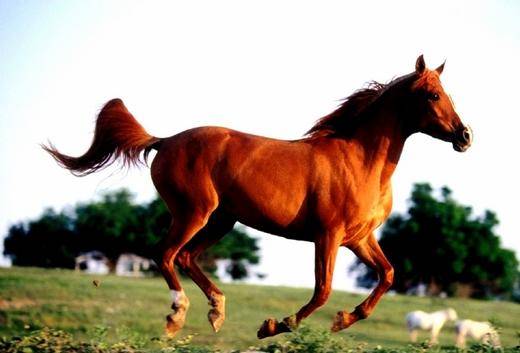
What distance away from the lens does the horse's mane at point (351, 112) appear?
9242 mm

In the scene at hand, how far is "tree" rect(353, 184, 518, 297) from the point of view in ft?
234

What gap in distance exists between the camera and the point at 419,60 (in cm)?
893

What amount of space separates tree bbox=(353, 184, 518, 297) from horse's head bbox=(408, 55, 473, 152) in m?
62.5

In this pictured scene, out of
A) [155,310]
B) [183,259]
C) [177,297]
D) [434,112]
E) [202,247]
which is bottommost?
[155,310]

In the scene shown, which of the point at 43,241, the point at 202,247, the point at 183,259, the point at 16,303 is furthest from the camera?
the point at 43,241

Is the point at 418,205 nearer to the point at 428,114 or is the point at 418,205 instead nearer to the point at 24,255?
the point at 24,255

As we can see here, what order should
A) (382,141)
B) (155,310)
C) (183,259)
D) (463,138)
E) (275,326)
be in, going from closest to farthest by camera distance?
(275,326)
(463,138)
(382,141)
(183,259)
(155,310)

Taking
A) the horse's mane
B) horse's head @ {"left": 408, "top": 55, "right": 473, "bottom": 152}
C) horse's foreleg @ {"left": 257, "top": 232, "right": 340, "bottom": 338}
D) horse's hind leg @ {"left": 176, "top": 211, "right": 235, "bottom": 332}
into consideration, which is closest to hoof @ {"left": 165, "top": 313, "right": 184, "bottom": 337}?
horse's hind leg @ {"left": 176, "top": 211, "right": 235, "bottom": 332}

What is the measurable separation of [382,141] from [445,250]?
2567 inches

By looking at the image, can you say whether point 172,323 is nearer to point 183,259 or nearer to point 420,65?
point 183,259

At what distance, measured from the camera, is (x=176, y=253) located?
28.9ft

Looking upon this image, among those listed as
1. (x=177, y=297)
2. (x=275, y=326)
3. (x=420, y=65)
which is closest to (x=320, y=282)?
(x=275, y=326)

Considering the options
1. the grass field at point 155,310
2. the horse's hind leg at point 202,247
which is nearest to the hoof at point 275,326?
the horse's hind leg at point 202,247

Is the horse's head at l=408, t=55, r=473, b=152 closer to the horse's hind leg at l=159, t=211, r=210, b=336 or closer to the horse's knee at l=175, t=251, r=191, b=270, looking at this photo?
the horse's hind leg at l=159, t=211, r=210, b=336
